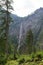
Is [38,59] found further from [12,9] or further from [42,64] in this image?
[12,9]

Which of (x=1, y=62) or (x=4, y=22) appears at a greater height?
(x=4, y=22)

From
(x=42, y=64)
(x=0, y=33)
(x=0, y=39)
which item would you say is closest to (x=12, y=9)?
(x=0, y=33)

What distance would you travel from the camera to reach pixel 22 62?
19344 mm

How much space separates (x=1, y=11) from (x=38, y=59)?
17.4 m

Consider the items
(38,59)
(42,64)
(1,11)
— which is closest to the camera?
(42,64)

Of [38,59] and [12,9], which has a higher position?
[12,9]

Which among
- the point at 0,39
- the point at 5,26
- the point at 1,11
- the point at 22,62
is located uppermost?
the point at 1,11

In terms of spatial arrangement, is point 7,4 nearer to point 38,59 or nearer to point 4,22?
point 4,22

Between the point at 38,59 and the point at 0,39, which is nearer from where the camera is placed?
the point at 38,59

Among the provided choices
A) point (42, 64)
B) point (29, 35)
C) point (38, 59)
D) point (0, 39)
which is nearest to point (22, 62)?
point (38, 59)

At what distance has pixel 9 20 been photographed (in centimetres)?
3466

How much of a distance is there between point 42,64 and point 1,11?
1925 centimetres

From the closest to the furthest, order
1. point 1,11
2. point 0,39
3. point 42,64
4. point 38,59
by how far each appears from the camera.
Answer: point 42,64, point 38,59, point 0,39, point 1,11

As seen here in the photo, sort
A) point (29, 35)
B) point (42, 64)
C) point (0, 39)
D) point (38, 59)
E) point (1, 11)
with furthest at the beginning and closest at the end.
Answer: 1. point (29, 35)
2. point (1, 11)
3. point (0, 39)
4. point (38, 59)
5. point (42, 64)
